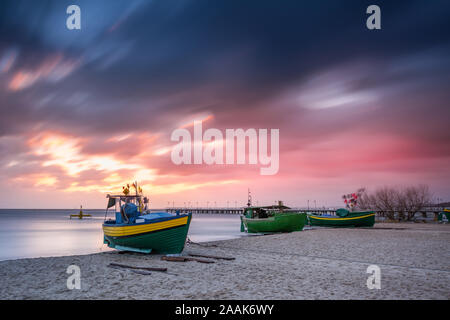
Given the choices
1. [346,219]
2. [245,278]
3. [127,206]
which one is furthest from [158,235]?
[346,219]

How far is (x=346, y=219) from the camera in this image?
38.0 meters

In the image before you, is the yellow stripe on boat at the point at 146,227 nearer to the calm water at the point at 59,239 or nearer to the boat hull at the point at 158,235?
the boat hull at the point at 158,235

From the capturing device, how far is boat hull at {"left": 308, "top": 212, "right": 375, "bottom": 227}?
36750 mm

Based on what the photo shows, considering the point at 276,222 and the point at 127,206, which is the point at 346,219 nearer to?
the point at 276,222

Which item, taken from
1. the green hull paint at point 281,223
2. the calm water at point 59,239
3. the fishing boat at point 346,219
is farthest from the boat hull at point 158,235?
the fishing boat at point 346,219

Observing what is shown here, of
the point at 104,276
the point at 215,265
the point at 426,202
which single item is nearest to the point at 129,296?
the point at 104,276

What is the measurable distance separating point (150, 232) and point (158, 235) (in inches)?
16.9

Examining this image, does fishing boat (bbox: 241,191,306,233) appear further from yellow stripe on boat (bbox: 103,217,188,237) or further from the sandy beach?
yellow stripe on boat (bbox: 103,217,188,237)

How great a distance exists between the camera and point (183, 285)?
953 centimetres

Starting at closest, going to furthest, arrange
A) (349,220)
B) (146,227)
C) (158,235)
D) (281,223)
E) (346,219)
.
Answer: (158,235)
(146,227)
(281,223)
(349,220)
(346,219)

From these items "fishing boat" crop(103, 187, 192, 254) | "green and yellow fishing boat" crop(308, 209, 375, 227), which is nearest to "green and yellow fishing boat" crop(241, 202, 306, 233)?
"green and yellow fishing boat" crop(308, 209, 375, 227)
